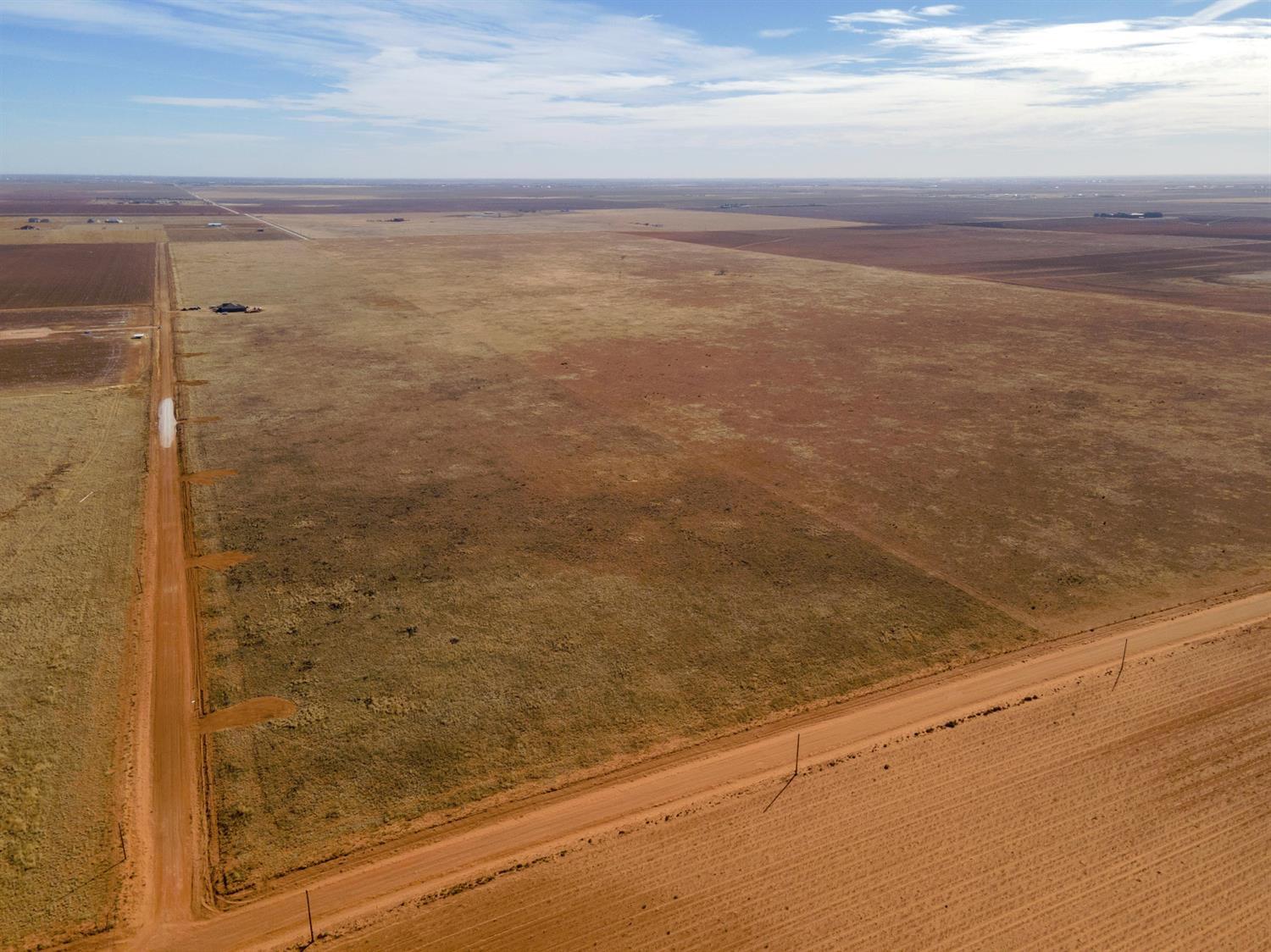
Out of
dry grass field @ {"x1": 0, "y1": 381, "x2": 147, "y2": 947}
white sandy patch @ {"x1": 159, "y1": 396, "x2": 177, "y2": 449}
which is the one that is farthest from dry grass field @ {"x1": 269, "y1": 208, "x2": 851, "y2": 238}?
dry grass field @ {"x1": 0, "y1": 381, "x2": 147, "y2": 947}

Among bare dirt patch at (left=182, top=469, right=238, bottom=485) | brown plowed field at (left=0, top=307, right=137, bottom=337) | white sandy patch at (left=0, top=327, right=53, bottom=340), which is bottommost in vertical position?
bare dirt patch at (left=182, top=469, right=238, bottom=485)

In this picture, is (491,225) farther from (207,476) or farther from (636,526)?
(636,526)

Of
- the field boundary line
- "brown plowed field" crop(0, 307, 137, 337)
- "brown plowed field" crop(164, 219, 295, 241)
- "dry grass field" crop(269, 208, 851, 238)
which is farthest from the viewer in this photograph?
"dry grass field" crop(269, 208, 851, 238)

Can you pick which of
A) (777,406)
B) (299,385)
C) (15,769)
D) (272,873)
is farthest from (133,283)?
(272,873)

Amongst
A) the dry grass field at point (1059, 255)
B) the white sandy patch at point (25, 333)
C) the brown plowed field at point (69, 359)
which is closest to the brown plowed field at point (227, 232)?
the dry grass field at point (1059, 255)

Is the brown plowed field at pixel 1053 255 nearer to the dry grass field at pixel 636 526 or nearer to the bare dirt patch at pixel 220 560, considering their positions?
the dry grass field at pixel 636 526

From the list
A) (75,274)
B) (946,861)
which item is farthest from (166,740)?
(75,274)

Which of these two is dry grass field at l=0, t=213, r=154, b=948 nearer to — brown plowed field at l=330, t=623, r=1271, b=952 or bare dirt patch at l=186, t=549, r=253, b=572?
bare dirt patch at l=186, t=549, r=253, b=572
